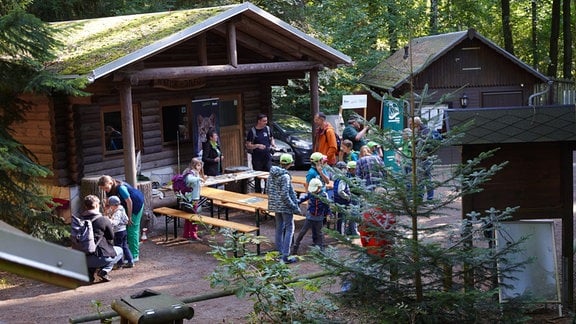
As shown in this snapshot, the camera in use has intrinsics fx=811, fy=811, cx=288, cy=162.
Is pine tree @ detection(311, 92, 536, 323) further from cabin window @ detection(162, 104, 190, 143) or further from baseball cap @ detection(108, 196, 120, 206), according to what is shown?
cabin window @ detection(162, 104, 190, 143)

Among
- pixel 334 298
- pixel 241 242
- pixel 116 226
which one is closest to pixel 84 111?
pixel 116 226

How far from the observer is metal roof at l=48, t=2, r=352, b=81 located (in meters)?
14.0

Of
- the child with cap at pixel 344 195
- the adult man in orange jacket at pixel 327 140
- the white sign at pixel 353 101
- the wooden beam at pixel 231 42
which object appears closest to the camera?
the child with cap at pixel 344 195

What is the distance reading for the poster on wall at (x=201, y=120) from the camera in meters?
18.3

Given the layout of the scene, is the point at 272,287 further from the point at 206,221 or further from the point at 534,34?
the point at 534,34

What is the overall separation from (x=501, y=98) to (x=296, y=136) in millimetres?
6199

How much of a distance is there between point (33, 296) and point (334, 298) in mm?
5369

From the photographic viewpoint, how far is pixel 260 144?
17.6 metres

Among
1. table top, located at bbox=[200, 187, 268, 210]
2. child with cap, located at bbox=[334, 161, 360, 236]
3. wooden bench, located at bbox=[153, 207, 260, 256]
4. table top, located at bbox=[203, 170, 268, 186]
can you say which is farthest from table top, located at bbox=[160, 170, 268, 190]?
child with cap, located at bbox=[334, 161, 360, 236]

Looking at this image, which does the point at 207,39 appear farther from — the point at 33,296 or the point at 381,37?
the point at 381,37

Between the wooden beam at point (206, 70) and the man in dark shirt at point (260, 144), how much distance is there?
1.12 metres

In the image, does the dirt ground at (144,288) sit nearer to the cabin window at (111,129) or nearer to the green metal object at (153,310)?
the green metal object at (153,310)

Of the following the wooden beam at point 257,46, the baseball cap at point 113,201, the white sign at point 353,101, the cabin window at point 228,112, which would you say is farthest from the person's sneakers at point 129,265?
the white sign at point 353,101

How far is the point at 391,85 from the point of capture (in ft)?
74.9
